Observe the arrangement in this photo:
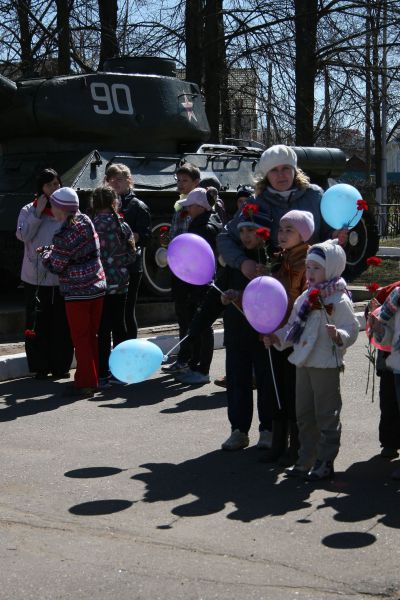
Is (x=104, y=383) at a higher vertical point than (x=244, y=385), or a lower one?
lower

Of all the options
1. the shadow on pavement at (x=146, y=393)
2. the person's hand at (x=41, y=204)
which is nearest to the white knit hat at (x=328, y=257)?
the shadow on pavement at (x=146, y=393)

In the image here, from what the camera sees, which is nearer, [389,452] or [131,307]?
[389,452]

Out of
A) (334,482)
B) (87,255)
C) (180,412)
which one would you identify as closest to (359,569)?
(334,482)

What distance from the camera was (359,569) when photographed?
14.1ft

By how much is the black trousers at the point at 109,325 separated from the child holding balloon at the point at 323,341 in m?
3.06

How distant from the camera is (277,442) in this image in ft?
19.8

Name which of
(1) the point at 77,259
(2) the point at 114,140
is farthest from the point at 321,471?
(2) the point at 114,140

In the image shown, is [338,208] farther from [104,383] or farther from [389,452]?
[104,383]

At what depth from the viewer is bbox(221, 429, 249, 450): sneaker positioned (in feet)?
20.7

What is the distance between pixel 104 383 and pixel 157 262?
11.3ft

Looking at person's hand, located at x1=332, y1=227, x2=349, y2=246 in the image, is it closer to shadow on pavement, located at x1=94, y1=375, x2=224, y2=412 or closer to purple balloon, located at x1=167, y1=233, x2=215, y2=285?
purple balloon, located at x1=167, y1=233, x2=215, y2=285

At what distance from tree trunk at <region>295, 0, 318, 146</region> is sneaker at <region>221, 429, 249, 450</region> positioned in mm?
13863

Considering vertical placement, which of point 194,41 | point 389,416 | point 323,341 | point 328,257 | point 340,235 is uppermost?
point 194,41

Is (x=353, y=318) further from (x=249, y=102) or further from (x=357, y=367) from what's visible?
(x=249, y=102)
